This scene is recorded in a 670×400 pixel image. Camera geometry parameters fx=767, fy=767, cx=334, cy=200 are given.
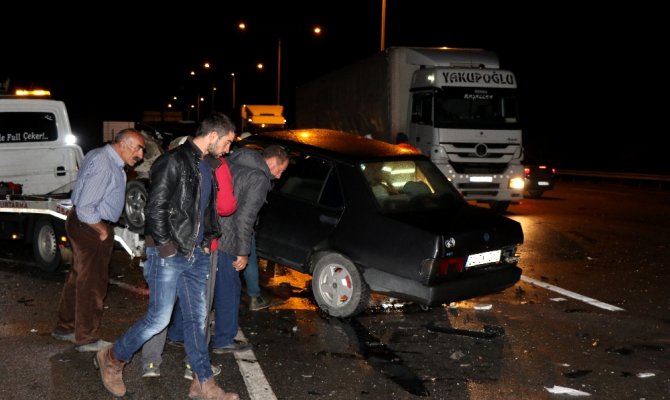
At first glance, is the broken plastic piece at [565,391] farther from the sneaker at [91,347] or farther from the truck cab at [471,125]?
the truck cab at [471,125]

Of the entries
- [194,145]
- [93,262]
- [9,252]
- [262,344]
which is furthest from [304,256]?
[9,252]

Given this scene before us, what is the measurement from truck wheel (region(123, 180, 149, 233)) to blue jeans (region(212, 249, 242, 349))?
2.93 meters

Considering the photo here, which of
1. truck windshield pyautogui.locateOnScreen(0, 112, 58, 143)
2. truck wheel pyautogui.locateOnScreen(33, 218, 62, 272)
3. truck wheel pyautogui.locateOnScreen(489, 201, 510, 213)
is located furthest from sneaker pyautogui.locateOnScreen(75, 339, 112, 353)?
truck wheel pyautogui.locateOnScreen(489, 201, 510, 213)

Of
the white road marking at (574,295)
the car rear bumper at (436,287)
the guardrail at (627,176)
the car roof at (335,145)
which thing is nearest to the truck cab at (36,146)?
the car roof at (335,145)

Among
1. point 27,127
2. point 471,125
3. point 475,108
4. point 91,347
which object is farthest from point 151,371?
point 475,108

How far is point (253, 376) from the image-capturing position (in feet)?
18.0

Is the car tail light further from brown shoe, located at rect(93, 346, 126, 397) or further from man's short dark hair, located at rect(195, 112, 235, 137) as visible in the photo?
brown shoe, located at rect(93, 346, 126, 397)

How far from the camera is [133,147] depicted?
5.84 meters

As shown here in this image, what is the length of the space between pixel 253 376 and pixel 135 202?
12.9ft

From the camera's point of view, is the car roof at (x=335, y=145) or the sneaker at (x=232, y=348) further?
the car roof at (x=335, y=145)

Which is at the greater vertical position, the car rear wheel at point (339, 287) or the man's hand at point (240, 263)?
the man's hand at point (240, 263)

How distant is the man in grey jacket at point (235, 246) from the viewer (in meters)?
5.86

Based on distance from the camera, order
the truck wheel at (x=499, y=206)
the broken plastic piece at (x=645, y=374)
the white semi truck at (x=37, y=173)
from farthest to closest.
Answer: the truck wheel at (x=499, y=206), the white semi truck at (x=37, y=173), the broken plastic piece at (x=645, y=374)

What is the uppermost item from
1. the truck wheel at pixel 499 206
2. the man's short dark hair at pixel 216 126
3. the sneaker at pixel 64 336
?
the man's short dark hair at pixel 216 126
